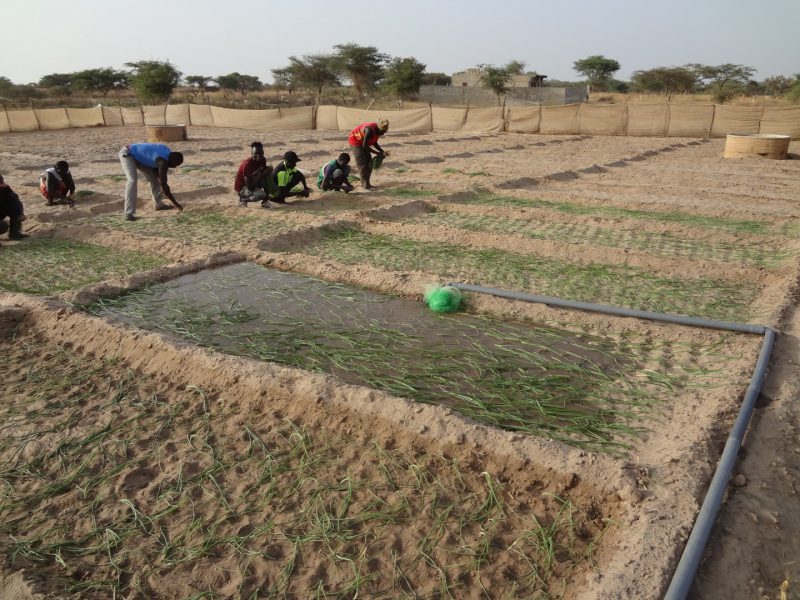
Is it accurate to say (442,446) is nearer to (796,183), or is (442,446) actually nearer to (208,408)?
(208,408)

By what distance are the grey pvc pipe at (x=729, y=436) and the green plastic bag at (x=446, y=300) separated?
158mm

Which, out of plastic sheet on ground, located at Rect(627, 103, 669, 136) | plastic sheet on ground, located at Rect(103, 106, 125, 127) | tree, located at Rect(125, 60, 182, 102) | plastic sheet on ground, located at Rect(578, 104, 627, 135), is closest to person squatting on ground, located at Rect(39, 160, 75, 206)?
plastic sheet on ground, located at Rect(578, 104, 627, 135)

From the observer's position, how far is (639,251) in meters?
6.31

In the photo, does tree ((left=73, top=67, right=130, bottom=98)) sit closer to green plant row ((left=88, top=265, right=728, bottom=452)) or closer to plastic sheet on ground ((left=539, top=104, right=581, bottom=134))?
plastic sheet on ground ((left=539, top=104, right=581, bottom=134))

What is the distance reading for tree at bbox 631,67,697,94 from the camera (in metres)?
42.7

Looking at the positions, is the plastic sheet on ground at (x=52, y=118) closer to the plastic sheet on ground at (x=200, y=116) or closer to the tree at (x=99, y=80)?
the plastic sheet on ground at (x=200, y=116)

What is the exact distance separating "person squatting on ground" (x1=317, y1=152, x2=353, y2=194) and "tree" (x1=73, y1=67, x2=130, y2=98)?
137 feet

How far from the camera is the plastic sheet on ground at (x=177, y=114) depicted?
25703 mm

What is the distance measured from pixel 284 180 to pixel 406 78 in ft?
100

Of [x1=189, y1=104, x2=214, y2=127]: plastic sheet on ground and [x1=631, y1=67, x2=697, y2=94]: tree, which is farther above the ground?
[x1=631, y1=67, x2=697, y2=94]: tree

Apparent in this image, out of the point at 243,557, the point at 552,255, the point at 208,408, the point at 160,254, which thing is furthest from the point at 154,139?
the point at 243,557

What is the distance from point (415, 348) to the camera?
4.11m

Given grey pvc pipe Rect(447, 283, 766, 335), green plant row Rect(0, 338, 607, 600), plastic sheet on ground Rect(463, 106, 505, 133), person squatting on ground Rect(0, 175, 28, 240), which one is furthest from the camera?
plastic sheet on ground Rect(463, 106, 505, 133)

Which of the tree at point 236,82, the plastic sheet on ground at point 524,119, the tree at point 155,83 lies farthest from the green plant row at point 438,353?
the tree at point 236,82
